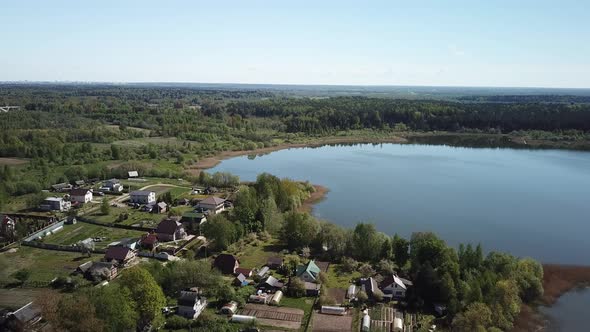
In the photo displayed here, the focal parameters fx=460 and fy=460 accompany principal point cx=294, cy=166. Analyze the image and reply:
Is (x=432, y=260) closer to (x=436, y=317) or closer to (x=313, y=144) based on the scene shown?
(x=436, y=317)

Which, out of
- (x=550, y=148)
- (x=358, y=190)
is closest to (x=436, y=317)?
(x=358, y=190)

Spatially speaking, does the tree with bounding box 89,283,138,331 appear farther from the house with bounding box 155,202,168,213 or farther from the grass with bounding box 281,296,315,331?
the house with bounding box 155,202,168,213

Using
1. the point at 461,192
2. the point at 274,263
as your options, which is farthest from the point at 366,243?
the point at 461,192

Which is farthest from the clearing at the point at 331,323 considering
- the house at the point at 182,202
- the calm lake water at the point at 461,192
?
the house at the point at 182,202

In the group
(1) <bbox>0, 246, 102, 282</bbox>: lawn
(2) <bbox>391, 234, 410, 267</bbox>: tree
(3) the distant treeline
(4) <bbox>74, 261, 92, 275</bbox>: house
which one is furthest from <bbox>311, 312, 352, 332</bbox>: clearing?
(3) the distant treeline

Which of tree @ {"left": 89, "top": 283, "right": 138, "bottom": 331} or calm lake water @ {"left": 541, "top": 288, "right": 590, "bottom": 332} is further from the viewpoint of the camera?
calm lake water @ {"left": 541, "top": 288, "right": 590, "bottom": 332}

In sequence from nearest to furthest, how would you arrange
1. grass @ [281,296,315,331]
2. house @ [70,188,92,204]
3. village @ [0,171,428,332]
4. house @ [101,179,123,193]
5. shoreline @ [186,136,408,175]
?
1. village @ [0,171,428,332]
2. grass @ [281,296,315,331]
3. house @ [70,188,92,204]
4. house @ [101,179,123,193]
5. shoreline @ [186,136,408,175]

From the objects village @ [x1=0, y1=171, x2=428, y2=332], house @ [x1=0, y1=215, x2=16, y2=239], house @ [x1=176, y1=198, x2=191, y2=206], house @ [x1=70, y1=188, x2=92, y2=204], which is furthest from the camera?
house @ [x1=176, y1=198, x2=191, y2=206]
